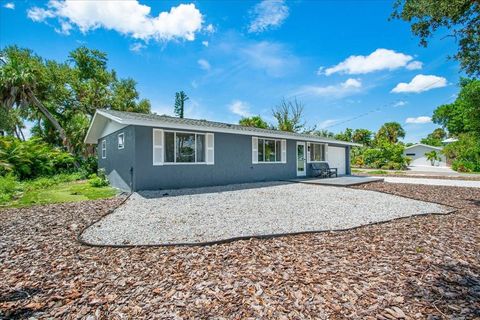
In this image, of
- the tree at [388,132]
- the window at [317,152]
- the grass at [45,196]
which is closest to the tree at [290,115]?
the window at [317,152]

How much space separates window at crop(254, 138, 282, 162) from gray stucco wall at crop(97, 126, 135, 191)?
6.26 metres

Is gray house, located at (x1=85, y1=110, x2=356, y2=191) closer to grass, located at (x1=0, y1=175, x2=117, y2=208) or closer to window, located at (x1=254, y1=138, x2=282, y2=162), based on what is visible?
window, located at (x1=254, y1=138, x2=282, y2=162)

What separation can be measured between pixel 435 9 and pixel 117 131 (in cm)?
1206

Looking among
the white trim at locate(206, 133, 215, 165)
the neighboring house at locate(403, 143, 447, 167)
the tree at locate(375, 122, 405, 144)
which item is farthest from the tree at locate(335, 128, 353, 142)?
the white trim at locate(206, 133, 215, 165)

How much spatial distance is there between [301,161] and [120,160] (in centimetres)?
1021

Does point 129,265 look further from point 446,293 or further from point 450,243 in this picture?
point 450,243

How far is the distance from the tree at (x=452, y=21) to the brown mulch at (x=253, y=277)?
596 cm

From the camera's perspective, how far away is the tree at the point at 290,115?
31672 mm

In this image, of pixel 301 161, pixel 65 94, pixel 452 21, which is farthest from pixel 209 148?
pixel 65 94

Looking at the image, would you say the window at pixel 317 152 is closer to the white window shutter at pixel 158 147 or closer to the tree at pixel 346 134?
the white window shutter at pixel 158 147

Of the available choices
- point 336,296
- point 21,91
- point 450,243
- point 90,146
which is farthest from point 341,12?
point 90,146

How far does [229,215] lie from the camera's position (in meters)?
5.49

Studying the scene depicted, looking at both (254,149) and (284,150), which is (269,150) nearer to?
(284,150)

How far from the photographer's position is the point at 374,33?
44.1 ft
